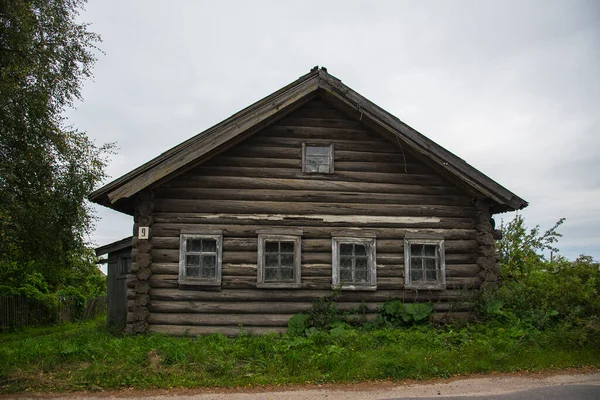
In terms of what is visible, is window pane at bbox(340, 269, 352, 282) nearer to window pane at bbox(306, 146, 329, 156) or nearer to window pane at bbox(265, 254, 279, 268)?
window pane at bbox(265, 254, 279, 268)

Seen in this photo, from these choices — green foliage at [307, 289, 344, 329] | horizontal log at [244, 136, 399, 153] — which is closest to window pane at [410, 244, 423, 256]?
green foliage at [307, 289, 344, 329]

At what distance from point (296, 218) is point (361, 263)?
1.99 meters

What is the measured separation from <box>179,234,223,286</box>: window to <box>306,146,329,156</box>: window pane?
10.3ft

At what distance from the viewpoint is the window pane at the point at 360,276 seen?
11.5m

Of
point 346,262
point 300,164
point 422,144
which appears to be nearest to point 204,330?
point 346,262

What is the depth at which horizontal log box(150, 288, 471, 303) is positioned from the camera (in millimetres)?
10883

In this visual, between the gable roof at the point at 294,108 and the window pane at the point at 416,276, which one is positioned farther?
the window pane at the point at 416,276

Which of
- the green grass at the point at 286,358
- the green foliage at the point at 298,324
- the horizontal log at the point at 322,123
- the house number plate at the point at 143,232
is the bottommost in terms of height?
→ the green grass at the point at 286,358

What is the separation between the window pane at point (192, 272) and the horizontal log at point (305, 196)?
172 centimetres

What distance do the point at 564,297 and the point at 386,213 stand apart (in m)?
4.51

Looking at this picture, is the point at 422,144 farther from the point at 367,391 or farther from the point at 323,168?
the point at 367,391

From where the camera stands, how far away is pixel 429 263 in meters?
11.8

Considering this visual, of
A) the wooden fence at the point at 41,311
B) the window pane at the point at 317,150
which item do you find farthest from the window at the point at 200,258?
the wooden fence at the point at 41,311

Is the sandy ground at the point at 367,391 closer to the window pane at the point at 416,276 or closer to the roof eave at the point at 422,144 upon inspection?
the window pane at the point at 416,276
